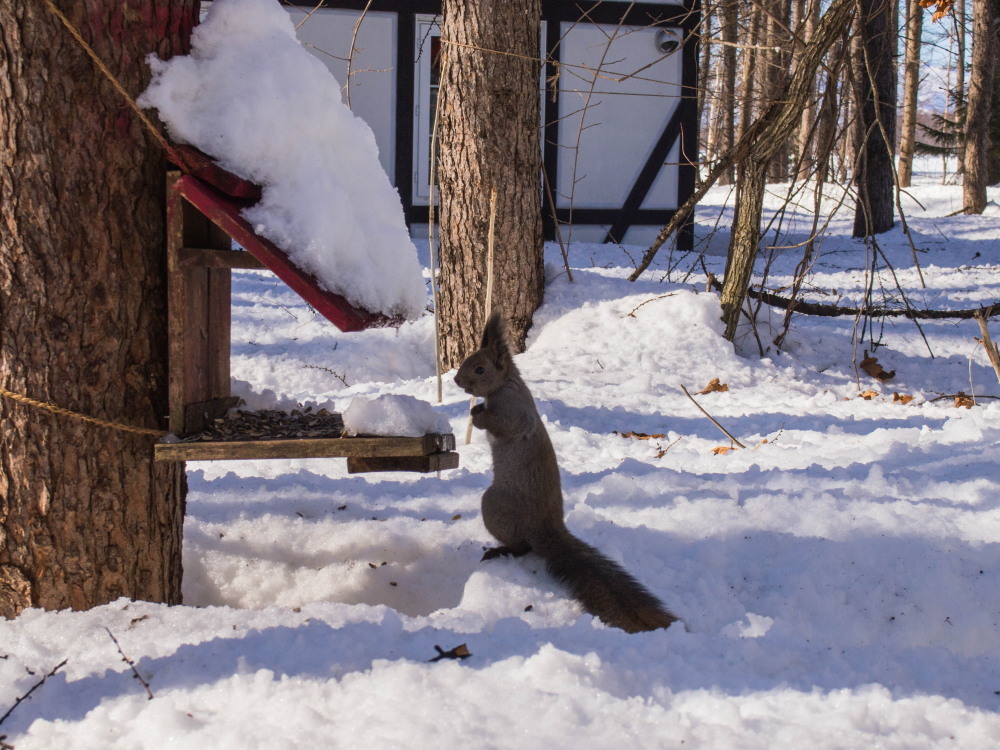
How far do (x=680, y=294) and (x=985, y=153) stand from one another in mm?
10454

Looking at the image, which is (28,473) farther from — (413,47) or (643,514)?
(413,47)

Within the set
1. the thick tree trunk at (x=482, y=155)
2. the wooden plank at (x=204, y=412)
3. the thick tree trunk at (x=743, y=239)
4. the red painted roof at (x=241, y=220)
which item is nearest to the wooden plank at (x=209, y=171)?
the red painted roof at (x=241, y=220)

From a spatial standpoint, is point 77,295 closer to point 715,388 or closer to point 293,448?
point 293,448

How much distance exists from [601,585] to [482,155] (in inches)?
164

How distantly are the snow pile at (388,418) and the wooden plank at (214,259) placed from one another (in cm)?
49

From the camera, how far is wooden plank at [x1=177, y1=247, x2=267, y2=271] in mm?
2453

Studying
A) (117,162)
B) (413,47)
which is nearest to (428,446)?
(117,162)

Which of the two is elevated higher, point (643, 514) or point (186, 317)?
point (186, 317)

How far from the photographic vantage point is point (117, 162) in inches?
97.1

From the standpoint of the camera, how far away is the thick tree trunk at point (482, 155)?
6102mm

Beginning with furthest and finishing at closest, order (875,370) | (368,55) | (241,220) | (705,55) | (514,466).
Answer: (705,55) < (368,55) < (875,370) < (514,466) < (241,220)

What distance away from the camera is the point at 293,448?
2.41 meters

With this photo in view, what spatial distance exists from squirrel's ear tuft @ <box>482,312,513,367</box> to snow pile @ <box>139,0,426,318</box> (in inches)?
22.6

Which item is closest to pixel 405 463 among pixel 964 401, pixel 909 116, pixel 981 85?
pixel 964 401
